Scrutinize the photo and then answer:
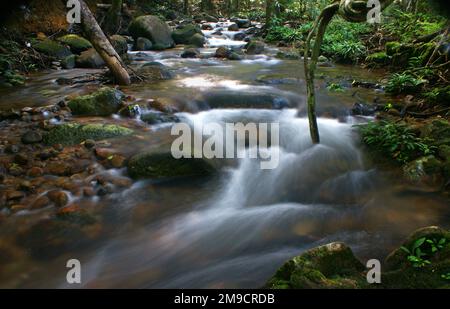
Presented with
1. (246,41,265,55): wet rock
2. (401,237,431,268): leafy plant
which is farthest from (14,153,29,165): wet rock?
(246,41,265,55): wet rock

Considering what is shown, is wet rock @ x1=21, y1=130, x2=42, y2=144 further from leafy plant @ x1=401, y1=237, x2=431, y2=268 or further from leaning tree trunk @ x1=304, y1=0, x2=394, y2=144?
leafy plant @ x1=401, y1=237, x2=431, y2=268

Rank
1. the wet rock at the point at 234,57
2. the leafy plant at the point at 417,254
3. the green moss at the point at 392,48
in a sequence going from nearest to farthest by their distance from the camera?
1. the leafy plant at the point at 417,254
2. the green moss at the point at 392,48
3. the wet rock at the point at 234,57

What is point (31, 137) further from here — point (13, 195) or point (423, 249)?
point (423, 249)

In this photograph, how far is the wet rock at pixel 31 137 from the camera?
→ 17.3 ft

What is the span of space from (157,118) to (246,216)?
2.93 m

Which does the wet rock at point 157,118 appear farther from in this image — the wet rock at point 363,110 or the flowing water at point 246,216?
the wet rock at point 363,110

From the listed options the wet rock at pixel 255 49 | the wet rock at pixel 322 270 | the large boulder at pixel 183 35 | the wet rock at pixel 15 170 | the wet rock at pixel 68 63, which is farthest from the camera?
the large boulder at pixel 183 35

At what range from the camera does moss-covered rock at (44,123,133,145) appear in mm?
5402

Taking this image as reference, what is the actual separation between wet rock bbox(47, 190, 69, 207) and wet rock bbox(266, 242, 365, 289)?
2.76 meters

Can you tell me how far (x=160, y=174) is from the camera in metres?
4.84

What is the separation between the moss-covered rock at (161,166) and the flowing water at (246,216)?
0.46 feet

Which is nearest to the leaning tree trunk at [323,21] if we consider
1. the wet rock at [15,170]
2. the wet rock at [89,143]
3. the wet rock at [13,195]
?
the wet rock at [89,143]
